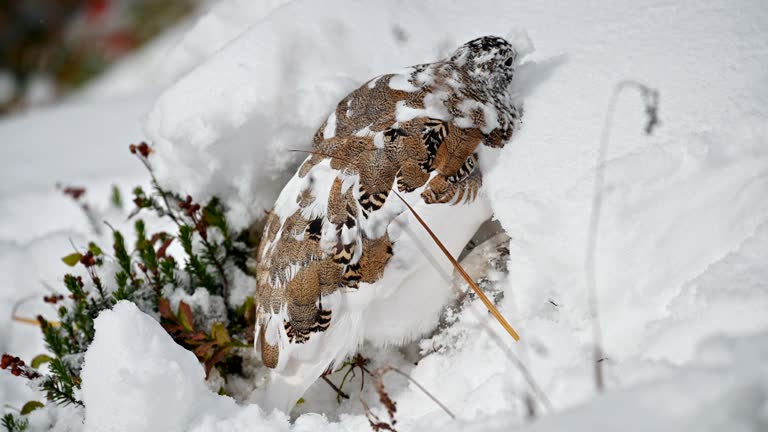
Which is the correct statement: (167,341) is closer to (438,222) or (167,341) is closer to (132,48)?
(438,222)

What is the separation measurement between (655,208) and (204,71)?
1.50 metres

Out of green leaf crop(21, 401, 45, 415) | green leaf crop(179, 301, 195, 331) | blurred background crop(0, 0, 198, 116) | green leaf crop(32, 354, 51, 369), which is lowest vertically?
green leaf crop(21, 401, 45, 415)

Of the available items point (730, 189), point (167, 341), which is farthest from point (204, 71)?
point (730, 189)

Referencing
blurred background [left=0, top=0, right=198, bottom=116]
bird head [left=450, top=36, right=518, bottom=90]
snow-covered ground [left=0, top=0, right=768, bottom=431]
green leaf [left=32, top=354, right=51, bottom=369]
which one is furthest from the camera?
blurred background [left=0, top=0, right=198, bottom=116]

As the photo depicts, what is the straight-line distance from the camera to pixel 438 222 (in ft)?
5.05

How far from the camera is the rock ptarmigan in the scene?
4.99ft

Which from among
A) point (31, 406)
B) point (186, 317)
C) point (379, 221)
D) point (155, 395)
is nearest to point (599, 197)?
point (379, 221)

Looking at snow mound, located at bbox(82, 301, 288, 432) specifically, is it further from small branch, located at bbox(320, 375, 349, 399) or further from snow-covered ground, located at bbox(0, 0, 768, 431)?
small branch, located at bbox(320, 375, 349, 399)

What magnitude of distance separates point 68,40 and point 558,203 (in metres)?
7.33

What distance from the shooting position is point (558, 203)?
135 centimetres

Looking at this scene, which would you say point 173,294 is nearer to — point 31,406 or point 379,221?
point 31,406

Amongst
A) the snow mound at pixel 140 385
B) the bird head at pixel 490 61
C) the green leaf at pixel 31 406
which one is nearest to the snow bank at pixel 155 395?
the snow mound at pixel 140 385

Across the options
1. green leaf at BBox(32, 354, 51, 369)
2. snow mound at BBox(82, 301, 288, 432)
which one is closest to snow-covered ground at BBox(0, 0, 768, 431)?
snow mound at BBox(82, 301, 288, 432)

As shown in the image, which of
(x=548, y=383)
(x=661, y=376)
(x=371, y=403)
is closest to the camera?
(x=661, y=376)
